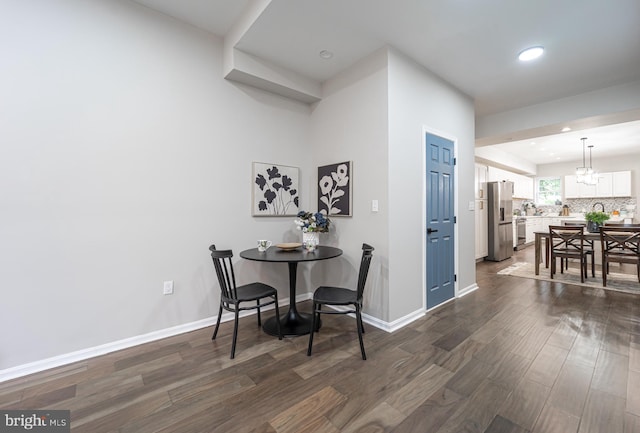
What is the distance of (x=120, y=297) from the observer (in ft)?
7.73

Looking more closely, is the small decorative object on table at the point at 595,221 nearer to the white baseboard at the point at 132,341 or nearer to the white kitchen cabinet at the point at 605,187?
the white baseboard at the point at 132,341

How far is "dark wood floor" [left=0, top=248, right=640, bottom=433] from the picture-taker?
60.3 inches

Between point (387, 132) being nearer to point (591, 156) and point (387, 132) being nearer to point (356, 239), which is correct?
point (356, 239)

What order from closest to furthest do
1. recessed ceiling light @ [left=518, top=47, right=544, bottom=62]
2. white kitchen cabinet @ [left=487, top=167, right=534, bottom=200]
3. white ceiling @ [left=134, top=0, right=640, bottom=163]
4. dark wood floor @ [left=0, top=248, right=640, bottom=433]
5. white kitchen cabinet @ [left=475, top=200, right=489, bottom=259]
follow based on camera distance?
dark wood floor @ [left=0, top=248, right=640, bottom=433]
white ceiling @ [left=134, top=0, right=640, bottom=163]
recessed ceiling light @ [left=518, top=47, right=544, bottom=62]
white kitchen cabinet @ [left=475, top=200, right=489, bottom=259]
white kitchen cabinet @ [left=487, top=167, right=534, bottom=200]

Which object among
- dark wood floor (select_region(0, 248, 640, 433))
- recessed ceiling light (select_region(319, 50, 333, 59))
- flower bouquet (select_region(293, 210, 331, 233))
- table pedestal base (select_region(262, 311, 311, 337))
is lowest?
dark wood floor (select_region(0, 248, 640, 433))

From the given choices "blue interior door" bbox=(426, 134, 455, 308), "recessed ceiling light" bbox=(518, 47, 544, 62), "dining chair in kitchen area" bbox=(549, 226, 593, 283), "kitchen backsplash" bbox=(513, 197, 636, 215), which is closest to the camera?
"recessed ceiling light" bbox=(518, 47, 544, 62)

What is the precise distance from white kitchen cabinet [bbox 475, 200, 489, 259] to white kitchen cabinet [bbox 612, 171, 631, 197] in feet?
15.5

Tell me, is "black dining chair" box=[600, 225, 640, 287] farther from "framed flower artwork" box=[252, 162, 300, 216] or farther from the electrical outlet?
the electrical outlet

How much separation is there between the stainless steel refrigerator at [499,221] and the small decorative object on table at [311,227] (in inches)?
189

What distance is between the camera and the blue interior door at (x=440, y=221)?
3.21 metres

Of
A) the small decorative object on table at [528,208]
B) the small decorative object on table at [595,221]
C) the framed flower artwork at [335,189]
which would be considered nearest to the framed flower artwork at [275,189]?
the framed flower artwork at [335,189]

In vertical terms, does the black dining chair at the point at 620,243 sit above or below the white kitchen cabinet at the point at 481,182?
below

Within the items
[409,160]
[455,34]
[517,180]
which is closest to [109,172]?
[409,160]

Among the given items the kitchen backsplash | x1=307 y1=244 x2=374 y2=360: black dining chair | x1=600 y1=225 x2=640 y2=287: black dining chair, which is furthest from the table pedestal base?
the kitchen backsplash
